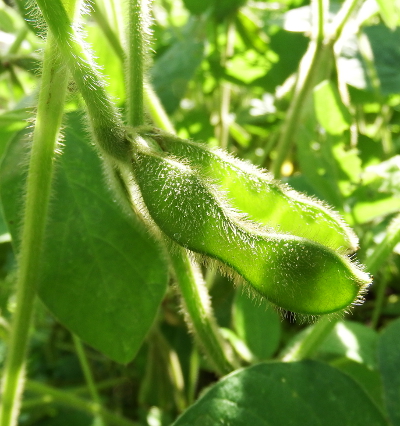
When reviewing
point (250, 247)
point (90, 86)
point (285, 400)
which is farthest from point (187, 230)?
point (285, 400)

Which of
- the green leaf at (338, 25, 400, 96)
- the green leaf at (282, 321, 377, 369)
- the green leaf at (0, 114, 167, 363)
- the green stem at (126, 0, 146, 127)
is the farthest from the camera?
the green leaf at (338, 25, 400, 96)

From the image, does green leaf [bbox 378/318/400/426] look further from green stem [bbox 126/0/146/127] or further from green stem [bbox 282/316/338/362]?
green stem [bbox 126/0/146/127]

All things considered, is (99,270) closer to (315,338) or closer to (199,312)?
(199,312)

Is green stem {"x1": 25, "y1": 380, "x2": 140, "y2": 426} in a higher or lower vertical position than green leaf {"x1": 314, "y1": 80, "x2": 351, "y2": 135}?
lower

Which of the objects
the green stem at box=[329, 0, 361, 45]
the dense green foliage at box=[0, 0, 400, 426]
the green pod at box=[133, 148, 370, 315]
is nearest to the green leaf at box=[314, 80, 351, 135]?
the dense green foliage at box=[0, 0, 400, 426]

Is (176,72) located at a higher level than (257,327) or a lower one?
higher

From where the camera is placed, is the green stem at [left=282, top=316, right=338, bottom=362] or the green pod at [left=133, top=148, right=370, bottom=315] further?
the green stem at [left=282, top=316, right=338, bottom=362]

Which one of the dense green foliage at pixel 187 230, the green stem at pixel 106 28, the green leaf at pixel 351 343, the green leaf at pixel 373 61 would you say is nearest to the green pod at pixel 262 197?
the dense green foliage at pixel 187 230

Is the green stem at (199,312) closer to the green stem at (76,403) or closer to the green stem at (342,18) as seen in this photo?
the green stem at (76,403)
